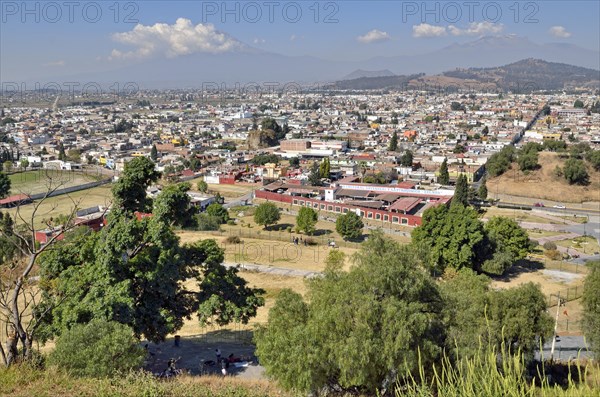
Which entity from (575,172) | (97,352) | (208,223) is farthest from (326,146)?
(97,352)

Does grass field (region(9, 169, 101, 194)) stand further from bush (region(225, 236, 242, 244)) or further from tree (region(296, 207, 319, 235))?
bush (region(225, 236, 242, 244))

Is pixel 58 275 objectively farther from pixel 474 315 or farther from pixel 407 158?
pixel 407 158

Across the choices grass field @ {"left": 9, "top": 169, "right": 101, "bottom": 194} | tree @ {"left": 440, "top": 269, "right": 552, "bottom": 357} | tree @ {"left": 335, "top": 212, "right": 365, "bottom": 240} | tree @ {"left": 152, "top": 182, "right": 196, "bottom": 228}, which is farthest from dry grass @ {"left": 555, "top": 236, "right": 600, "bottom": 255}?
grass field @ {"left": 9, "top": 169, "right": 101, "bottom": 194}

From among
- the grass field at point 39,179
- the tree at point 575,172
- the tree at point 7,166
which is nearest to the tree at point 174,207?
the grass field at point 39,179

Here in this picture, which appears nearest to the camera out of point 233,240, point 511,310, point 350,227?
point 511,310

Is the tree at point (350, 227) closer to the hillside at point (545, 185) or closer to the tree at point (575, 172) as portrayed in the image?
the hillside at point (545, 185)

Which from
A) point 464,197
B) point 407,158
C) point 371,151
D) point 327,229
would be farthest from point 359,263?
point 371,151

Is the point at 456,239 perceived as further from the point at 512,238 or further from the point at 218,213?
the point at 218,213
